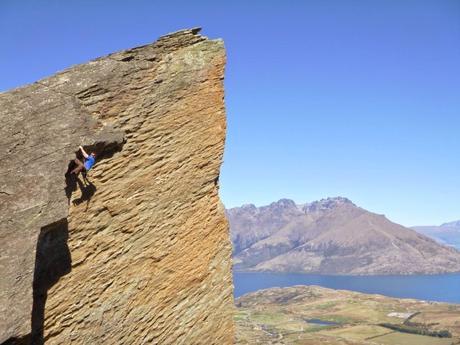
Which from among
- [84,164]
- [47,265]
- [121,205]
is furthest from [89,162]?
[47,265]

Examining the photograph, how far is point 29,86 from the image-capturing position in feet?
57.7

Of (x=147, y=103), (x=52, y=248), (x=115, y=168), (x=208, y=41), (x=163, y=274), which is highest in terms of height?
(x=208, y=41)

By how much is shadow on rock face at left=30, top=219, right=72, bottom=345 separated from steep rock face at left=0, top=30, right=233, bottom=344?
39 mm

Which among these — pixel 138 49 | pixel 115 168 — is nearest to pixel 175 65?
pixel 138 49

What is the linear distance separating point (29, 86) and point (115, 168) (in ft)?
15.1

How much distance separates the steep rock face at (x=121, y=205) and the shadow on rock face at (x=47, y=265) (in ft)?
0.13

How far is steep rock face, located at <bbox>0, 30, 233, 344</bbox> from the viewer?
1460cm

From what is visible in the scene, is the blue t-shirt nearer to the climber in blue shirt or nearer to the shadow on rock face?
the climber in blue shirt

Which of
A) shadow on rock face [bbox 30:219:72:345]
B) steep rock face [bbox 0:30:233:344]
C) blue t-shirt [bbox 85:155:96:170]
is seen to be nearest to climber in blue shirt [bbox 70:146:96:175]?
blue t-shirt [bbox 85:155:96:170]

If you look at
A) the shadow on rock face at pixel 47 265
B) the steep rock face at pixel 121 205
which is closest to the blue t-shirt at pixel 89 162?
the steep rock face at pixel 121 205

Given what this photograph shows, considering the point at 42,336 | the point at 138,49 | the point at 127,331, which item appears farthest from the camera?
the point at 138,49

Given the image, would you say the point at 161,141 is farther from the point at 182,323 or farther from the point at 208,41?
the point at 182,323

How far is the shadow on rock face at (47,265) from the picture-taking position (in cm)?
1447

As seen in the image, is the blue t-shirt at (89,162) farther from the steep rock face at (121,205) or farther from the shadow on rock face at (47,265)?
the shadow on rock face at (47,265)
